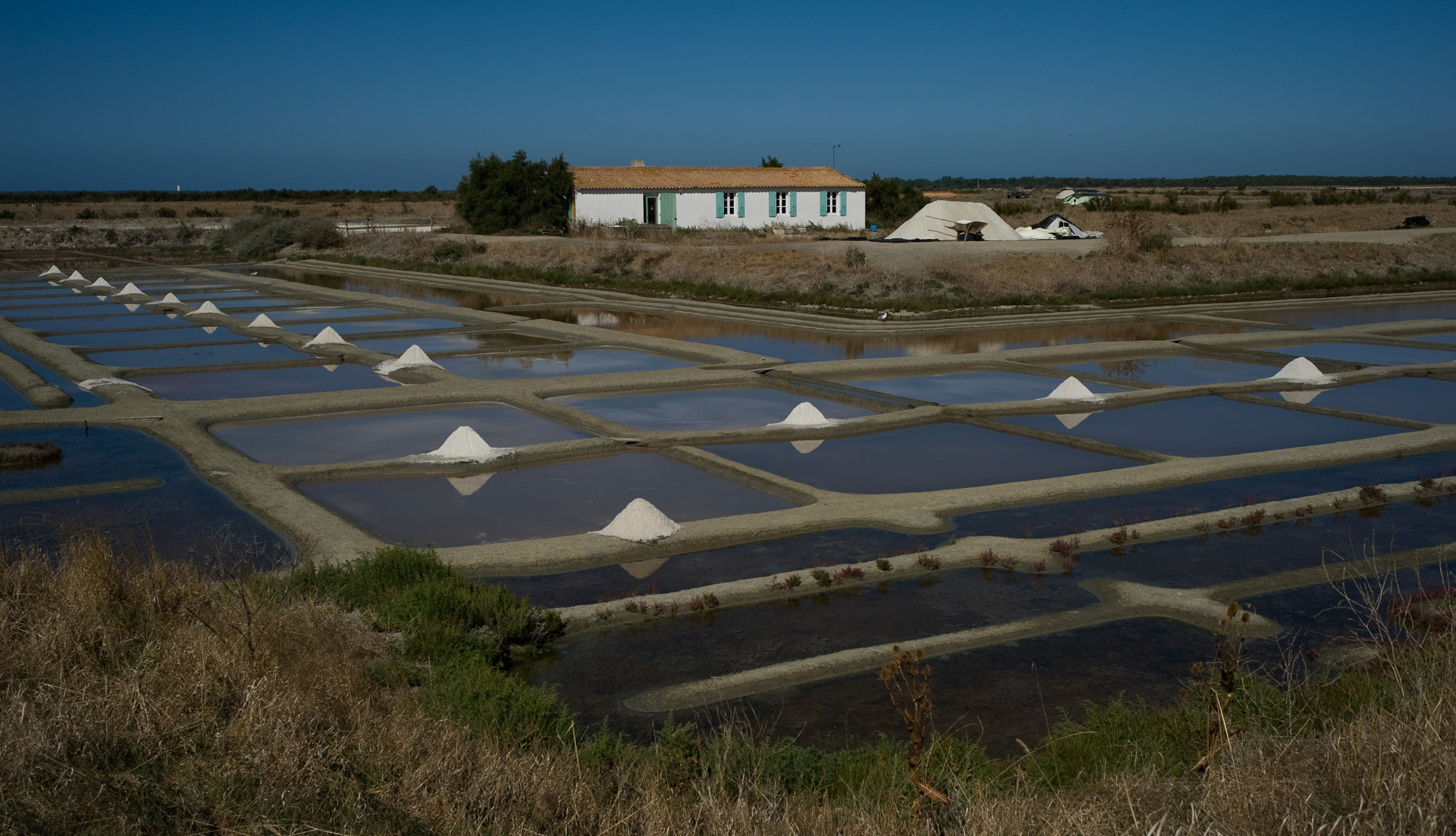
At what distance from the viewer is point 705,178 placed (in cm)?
4281

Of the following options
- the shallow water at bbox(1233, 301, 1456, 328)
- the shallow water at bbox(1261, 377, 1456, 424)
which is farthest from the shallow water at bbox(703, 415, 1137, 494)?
the shallow water at bbox(1233, 301, 1456, 328)

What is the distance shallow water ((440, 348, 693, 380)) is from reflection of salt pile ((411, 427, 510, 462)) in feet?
13.1

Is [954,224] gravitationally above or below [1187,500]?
above

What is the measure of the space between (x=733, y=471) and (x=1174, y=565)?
3.24 metres

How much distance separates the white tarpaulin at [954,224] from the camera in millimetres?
35531

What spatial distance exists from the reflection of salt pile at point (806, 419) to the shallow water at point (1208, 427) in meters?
1.81

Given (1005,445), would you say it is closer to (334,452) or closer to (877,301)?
(334,452)

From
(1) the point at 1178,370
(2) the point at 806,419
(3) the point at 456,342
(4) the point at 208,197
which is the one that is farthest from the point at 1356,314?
(4) the point at 208,197

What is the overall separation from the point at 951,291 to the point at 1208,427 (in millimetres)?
12456

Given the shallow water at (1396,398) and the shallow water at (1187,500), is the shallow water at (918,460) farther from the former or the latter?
the shallow water at (1396,398)

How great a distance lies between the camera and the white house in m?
41.1

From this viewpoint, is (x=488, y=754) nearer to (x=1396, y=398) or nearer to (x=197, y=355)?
(x=1396, y=398)

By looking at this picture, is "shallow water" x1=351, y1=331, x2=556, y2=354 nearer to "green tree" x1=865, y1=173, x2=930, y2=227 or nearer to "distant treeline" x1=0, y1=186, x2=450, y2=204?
"green tree" x1=865, y1=173, x2=930, y2=227

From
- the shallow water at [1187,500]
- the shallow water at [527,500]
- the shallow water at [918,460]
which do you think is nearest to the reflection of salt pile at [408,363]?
the shallow water at [527,500]
